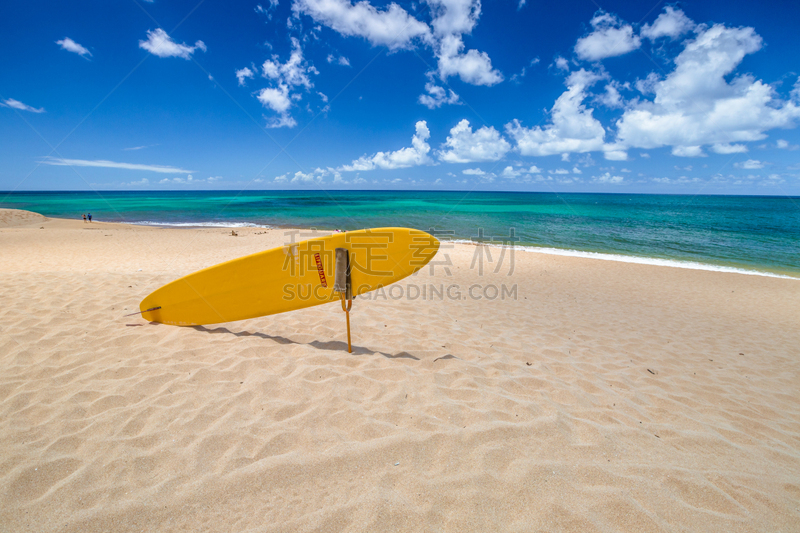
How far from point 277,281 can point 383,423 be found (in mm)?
2150

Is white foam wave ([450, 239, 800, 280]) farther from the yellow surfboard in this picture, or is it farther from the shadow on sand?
the shadow on sand

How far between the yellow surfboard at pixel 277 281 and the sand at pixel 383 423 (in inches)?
9.7

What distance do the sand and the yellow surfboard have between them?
0.81ft

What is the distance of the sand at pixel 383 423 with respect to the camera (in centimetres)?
153

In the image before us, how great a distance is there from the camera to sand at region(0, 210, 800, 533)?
60.1 inches

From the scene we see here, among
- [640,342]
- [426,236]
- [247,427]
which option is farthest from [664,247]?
[247,427]

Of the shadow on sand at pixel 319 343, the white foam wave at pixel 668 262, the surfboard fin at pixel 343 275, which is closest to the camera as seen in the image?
the surfboard fin at pixel 343 275

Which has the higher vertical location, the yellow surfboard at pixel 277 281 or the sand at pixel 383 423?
the yellow surfboard at pixel 277 281

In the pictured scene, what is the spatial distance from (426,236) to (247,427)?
246 centimetres

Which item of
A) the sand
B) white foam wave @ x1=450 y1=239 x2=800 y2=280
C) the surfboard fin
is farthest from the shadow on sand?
white foam wave @ x1=450 y1=239 x2=800 y2=280

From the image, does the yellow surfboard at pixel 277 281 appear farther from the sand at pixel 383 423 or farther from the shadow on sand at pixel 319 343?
the sand at pixel 383 423

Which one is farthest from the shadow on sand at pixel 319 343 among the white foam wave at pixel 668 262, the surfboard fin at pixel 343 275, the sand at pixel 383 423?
the white foam wave at pixel 668 262

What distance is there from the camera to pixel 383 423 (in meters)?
2.11

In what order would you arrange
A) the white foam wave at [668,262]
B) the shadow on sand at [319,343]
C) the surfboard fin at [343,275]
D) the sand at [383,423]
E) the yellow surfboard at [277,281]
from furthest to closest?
1. the white foam wave at [668,262]
2. the yellow surfboard at [277,281]
3. the shadow on sand at [319,343]
4. the surfboard fin at [343,275]
5. the sand at [383,423]
